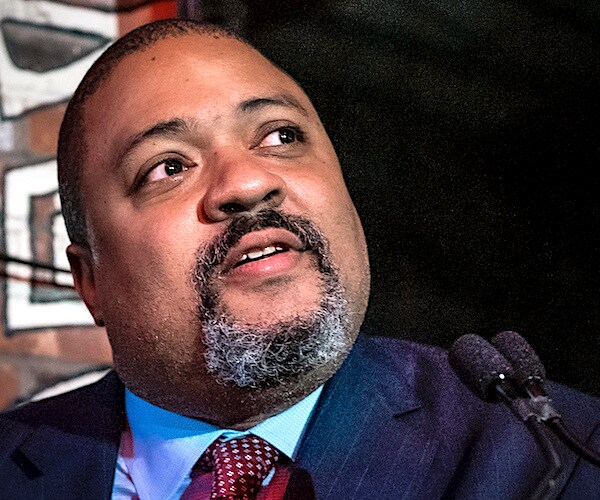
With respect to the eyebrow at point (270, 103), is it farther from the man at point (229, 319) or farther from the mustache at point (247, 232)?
the mustache at point (247, 232)

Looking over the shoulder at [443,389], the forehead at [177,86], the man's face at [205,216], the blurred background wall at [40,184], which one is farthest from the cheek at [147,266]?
the blurred background wall at [40,184]

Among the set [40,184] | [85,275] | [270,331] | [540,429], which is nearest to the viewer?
[540,429]

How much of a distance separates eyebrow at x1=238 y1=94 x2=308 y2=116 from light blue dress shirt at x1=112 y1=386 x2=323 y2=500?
12.4 inches

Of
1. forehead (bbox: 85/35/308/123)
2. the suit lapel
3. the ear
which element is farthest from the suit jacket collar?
forehead (bbox: 85/35/308/123)

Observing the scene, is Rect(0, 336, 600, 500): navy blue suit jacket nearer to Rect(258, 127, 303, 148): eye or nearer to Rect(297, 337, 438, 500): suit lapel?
Rect(297, 337, 438, 500): suit lapel

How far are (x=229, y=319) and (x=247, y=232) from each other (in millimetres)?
86

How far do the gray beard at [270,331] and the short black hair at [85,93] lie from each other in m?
0.24

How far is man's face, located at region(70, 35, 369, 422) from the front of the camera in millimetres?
896

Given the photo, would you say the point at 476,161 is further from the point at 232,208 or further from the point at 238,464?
the point at 238,464

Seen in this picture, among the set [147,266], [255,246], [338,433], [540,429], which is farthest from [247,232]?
[540,429]

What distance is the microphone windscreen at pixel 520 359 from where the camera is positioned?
69 centimetres

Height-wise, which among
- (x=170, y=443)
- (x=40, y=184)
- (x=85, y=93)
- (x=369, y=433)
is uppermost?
(x=85, y=93)

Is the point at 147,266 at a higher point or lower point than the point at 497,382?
lower

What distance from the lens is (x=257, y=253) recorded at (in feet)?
2.95
